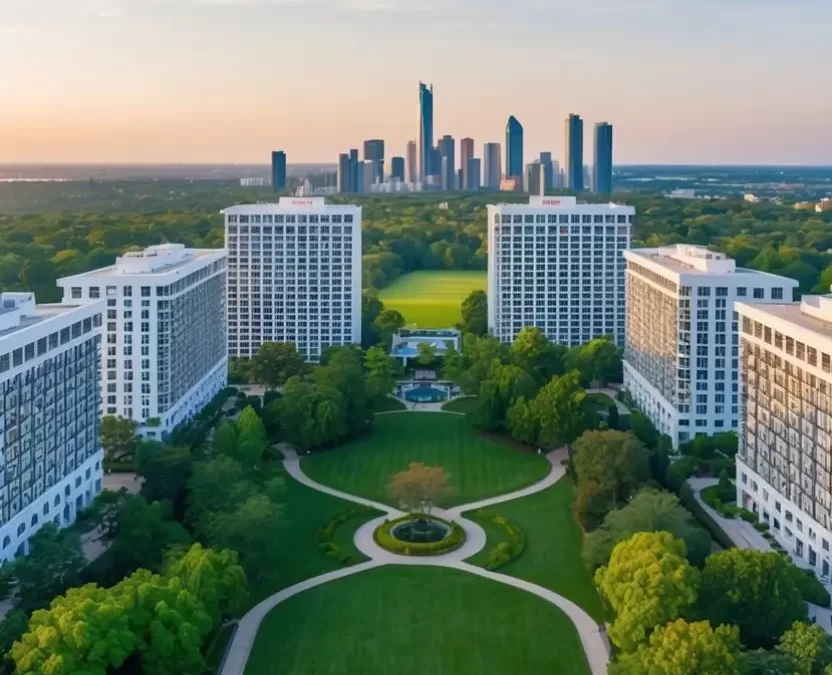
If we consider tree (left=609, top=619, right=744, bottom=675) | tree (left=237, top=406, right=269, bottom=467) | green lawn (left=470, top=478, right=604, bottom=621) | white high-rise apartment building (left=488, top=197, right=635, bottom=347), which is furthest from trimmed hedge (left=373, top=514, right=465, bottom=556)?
white high-rise apartment building (left=488, top=197, right=635, bottom=347)

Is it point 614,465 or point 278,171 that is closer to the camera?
point 614,465

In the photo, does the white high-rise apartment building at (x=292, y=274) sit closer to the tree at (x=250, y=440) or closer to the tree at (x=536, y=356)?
the tree at (x=536, y=356)

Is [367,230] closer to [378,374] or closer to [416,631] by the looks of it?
[378,374]

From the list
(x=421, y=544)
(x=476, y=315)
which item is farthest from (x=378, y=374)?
(x=421, y=544)

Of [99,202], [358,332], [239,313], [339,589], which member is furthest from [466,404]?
→ [99,202]

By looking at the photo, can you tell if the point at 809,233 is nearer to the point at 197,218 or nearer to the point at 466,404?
the point at 466,404

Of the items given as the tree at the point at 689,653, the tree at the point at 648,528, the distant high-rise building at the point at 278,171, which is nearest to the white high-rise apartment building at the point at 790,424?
the tree at the point at 648,528

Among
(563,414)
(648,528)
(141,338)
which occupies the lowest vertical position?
(648,528)
